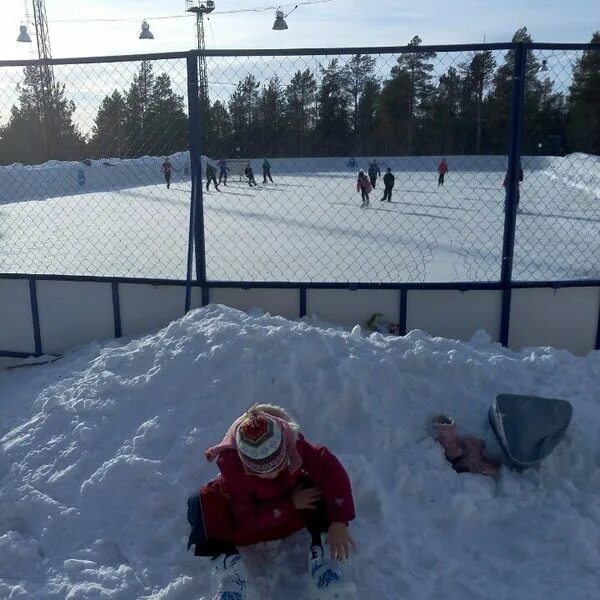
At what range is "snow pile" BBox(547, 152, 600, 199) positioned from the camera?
17031mm

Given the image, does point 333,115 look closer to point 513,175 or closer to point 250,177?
point 513,175

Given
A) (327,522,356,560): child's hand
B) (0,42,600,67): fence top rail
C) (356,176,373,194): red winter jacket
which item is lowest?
(327,522,356,560): child's hand

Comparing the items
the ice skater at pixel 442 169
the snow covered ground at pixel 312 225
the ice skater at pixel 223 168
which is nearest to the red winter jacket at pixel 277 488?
the snow covered ground at pixel 312 225

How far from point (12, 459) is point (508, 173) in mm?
3116

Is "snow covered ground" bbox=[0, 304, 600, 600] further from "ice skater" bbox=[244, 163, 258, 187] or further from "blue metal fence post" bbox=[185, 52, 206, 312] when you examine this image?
"ice skater" bbox=[244, 163, 258, 187]

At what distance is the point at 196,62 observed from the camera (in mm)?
3986

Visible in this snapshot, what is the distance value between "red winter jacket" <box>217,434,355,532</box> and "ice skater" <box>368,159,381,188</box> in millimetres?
7250

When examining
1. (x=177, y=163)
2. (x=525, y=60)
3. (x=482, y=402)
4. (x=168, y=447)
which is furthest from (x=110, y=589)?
(x=177, y=163)

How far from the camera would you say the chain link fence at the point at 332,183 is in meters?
5.68

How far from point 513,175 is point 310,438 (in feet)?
6.84

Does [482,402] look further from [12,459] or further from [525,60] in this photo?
[12,459]

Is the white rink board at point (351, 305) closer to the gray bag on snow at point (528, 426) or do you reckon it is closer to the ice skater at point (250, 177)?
the gray bag on snow at point (528, 426)

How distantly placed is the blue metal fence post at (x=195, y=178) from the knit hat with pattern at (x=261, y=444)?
6.99ft

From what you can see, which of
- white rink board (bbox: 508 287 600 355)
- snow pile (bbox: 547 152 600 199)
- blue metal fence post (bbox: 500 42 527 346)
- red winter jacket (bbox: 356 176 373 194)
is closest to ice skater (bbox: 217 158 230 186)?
red winter jacket (bbox: 356 176 373 194)
